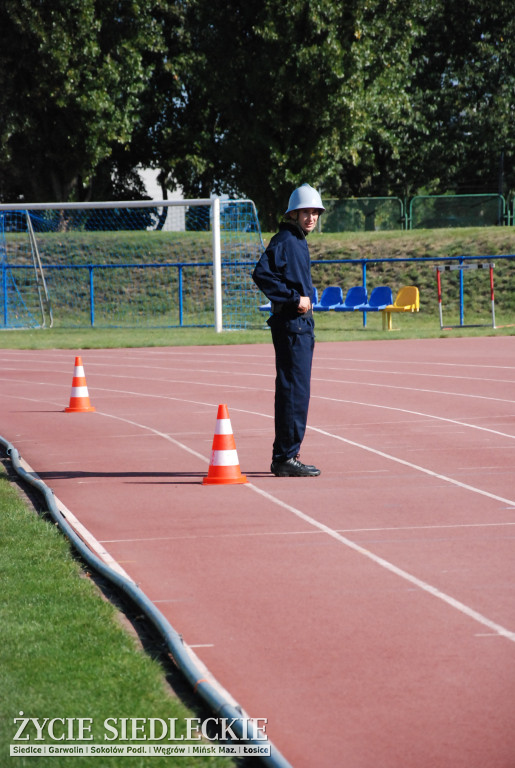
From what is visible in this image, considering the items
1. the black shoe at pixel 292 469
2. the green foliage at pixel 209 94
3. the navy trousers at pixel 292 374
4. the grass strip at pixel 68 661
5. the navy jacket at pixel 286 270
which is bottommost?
the grass strip at pixel 68 661

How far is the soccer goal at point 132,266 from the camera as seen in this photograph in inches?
1198

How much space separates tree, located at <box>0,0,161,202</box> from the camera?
35.6 metres

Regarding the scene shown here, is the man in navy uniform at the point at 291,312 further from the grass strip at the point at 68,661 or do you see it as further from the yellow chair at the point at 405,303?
the yellow chair at the point at 405,303

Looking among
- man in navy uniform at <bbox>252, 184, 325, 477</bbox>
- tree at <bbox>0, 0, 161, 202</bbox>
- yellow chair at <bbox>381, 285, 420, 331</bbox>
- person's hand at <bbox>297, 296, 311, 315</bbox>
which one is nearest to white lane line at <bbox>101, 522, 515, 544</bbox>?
man in navy uniform at <bbox>252, 184, 325, 477</bbox>

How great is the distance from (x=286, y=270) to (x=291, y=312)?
32cm

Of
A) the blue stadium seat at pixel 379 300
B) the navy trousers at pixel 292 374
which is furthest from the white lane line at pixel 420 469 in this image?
the blue stadium seat at pixel 379 300

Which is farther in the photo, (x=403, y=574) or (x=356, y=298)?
(x=356, y=298)

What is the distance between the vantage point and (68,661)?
4594 millimetres

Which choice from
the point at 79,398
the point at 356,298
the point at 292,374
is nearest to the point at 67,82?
the point at 356,298

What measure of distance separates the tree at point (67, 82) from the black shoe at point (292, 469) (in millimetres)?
29211

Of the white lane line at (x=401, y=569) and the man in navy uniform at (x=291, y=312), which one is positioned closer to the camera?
the white lane line at (x=401, y=569)

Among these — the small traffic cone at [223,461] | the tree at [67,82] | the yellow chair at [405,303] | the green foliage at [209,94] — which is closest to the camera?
the small traffic cone at [223,461]

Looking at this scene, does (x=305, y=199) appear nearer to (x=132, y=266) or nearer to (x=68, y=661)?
(x=68, y=661)

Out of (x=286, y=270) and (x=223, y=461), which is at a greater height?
(x=286, y=270)
